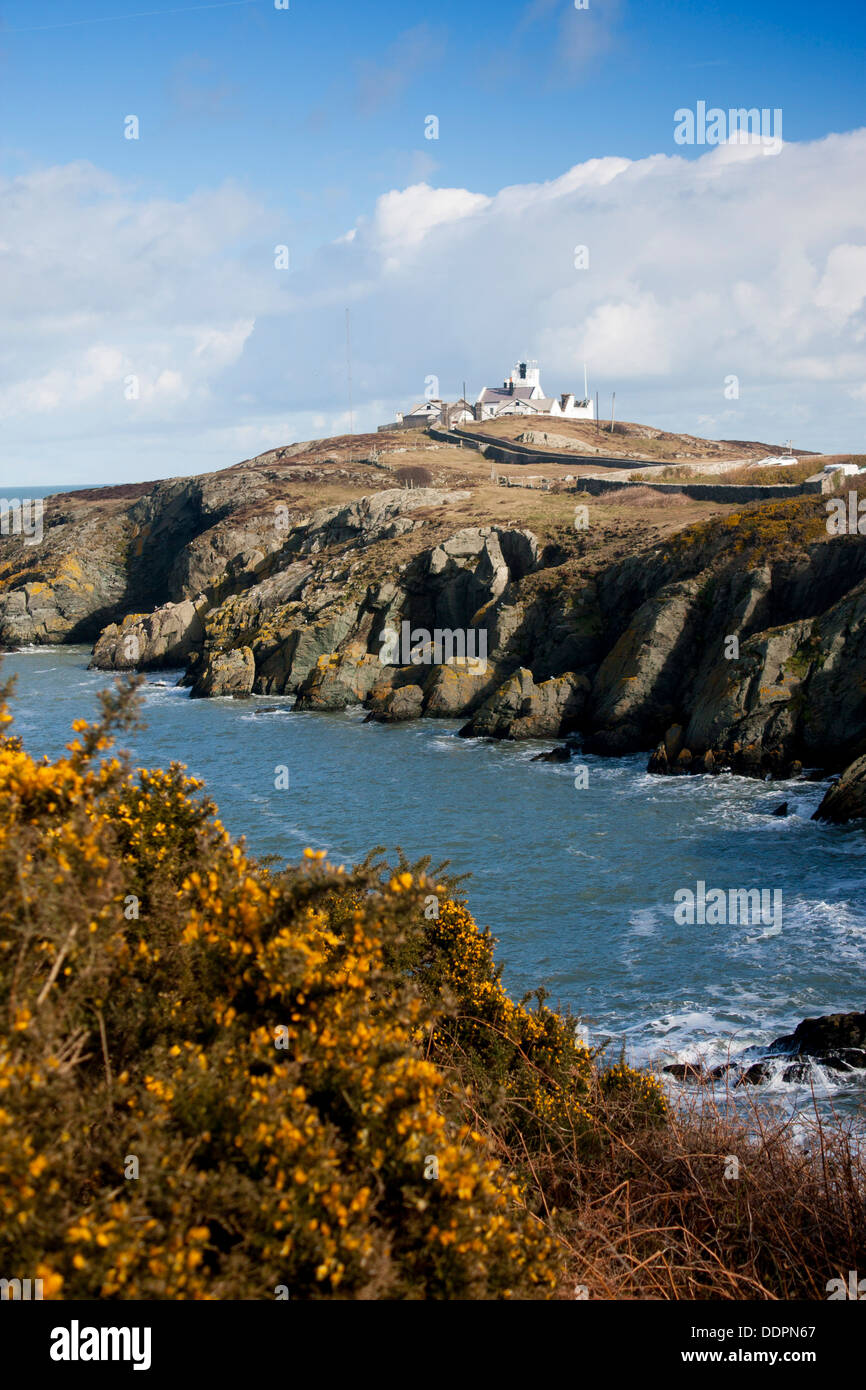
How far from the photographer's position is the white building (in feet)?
493

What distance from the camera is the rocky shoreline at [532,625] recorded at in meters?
35.6

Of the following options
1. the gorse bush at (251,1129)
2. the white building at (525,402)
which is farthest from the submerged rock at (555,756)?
the white building at (525,402)

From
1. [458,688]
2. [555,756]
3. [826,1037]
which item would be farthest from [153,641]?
[826,1037]

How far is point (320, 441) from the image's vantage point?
131625mm

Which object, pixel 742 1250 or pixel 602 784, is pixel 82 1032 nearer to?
pixel 742 1250

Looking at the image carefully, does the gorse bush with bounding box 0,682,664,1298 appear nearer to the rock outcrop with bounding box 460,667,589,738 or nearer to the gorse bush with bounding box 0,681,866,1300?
the gorse bush with bounding box 0,681,866,1300

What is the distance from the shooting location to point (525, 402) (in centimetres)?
15225

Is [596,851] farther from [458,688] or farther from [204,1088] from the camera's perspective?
[204,1088]

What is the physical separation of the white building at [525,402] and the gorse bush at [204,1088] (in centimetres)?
14366

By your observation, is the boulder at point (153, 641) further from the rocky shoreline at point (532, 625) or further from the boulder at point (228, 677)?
the boulder at point (228, 677)

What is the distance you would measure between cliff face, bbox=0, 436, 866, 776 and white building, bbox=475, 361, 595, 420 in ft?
212

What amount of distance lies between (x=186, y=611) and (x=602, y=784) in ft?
154

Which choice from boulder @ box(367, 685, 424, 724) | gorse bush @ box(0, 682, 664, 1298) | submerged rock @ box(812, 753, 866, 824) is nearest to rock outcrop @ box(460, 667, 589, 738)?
boulder @ box(367, 685, 424, 724)
